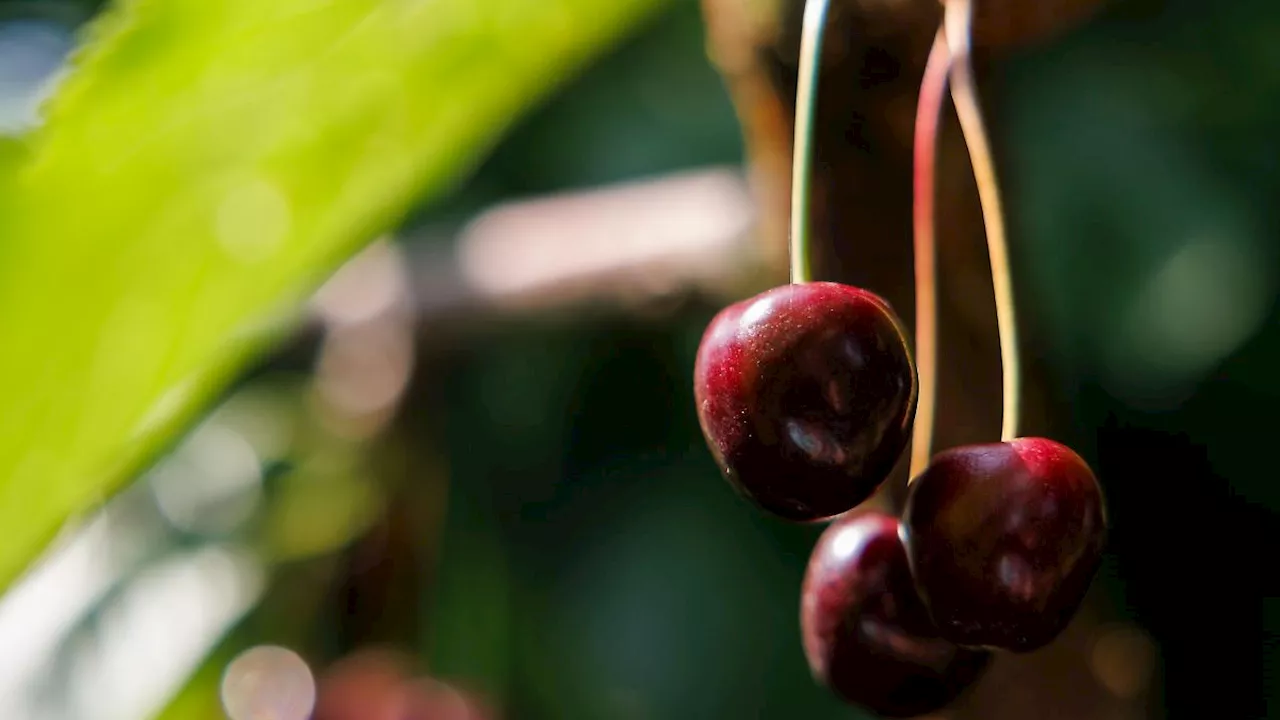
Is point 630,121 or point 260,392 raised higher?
point 630,121

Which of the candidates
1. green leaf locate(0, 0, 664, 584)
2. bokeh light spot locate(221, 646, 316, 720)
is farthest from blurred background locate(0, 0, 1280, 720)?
green leaf locate(0, 0, 664, 584)

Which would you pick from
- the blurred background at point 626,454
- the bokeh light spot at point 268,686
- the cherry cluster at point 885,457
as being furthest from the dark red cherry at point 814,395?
the bokeh light spot at point 268,686

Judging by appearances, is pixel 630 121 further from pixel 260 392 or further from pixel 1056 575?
pixel 1056 575

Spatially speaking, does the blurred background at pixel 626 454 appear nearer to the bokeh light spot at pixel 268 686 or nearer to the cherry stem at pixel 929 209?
the bokeh light spot at pixel 268 686

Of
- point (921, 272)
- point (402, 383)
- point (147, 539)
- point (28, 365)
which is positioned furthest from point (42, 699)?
point (921, 272)

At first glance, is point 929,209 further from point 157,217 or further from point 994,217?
point 157,217

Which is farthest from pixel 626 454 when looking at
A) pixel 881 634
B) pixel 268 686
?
pixel 881 634

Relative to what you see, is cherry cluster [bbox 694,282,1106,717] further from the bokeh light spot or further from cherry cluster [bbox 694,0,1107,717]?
the bokeh light spot
